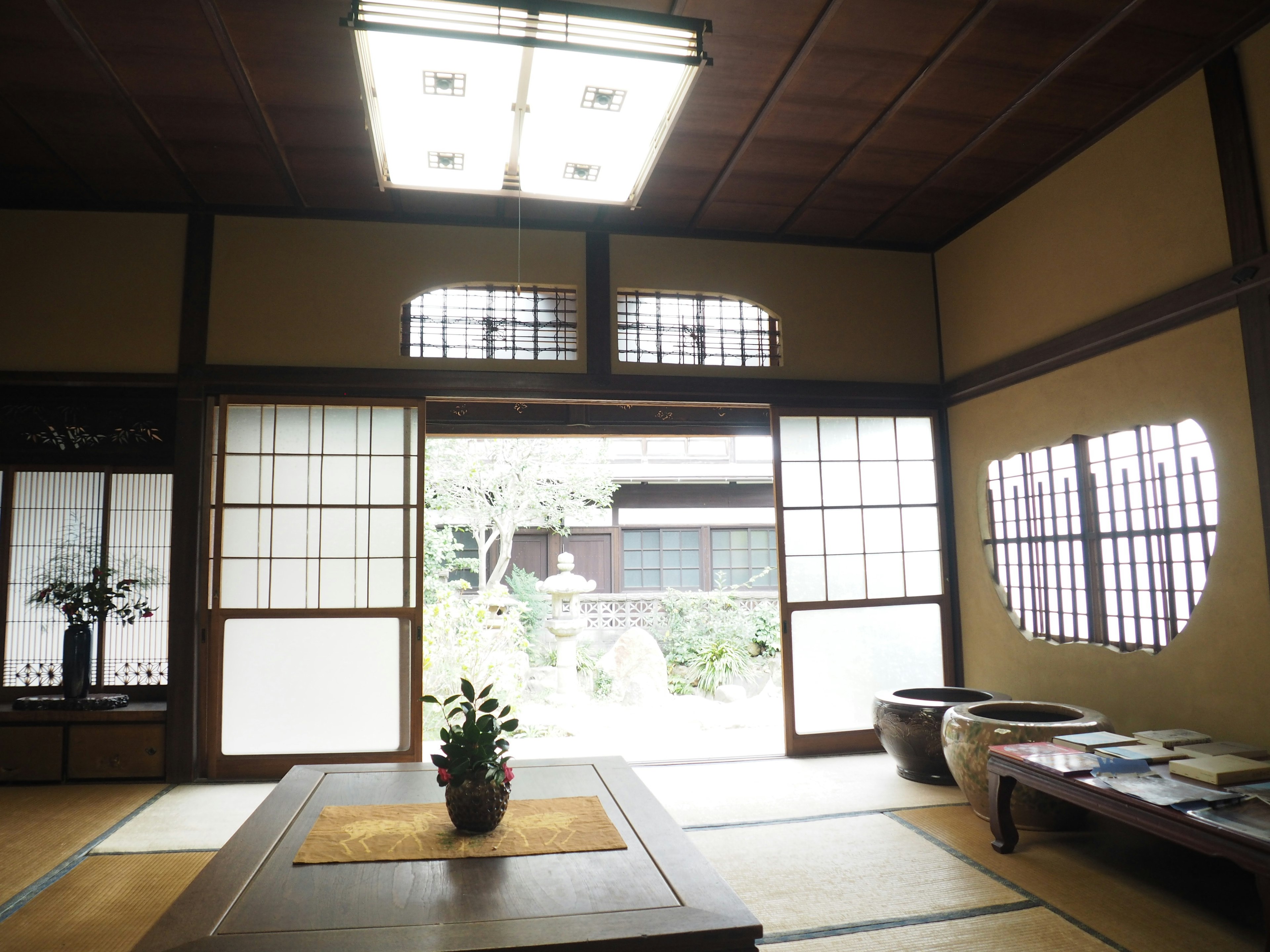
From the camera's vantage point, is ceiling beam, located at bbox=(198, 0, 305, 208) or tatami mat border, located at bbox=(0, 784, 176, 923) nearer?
tatami mat border, located at bbox=(0, 784, 176, 923)

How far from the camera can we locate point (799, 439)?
5.10 m

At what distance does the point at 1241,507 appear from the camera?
313 cm

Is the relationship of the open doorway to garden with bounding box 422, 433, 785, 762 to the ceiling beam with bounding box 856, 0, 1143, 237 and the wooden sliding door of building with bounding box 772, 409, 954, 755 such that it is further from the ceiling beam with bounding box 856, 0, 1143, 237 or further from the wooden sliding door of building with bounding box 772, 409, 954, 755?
the ceiling beam with bounding box 856, 0, 1143, 237

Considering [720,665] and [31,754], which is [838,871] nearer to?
[31,754]

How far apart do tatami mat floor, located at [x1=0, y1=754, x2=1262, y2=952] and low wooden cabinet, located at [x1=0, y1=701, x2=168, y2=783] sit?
0.09 meters

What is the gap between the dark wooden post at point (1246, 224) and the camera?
3016 millimetres

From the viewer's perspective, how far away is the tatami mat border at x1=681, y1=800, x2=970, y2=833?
3500mm

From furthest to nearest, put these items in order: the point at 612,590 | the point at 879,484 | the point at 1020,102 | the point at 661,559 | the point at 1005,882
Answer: the point at 661,559
the point at 612,590
the point at 879,484
the point at 1020,102
the point at 1005,882

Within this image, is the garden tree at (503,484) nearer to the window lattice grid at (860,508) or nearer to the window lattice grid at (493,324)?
the window lattice grid at (493,324)

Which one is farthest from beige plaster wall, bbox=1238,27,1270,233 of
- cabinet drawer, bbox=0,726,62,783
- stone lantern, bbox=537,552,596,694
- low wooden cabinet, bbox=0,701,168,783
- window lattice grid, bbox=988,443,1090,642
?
stone lantern, bbox=537,552,596,694

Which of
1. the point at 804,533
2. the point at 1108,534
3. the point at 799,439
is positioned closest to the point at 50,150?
the point at 799,439

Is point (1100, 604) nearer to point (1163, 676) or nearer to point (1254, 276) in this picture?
point (1163, 676)

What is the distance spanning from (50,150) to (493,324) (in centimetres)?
226

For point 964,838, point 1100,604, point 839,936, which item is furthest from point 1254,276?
point 839,936
